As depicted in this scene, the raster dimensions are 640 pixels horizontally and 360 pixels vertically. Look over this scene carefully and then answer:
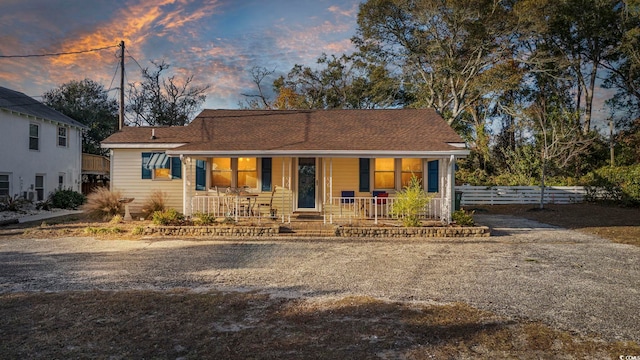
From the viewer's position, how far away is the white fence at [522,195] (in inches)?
844

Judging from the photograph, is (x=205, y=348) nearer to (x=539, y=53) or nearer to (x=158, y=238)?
(x=158, y=238)

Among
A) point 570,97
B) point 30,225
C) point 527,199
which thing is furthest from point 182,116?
point 570,97

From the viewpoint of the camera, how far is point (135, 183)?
1557 cm

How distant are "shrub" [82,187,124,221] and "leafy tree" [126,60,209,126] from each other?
2104 cm

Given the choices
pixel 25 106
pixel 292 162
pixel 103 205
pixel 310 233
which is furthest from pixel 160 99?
pixel 310 233

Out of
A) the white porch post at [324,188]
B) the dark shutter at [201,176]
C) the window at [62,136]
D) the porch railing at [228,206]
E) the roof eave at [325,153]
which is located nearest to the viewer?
the roof eave at [325,153]

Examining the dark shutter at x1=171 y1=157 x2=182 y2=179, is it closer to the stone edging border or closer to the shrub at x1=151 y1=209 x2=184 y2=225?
the shrub at x1=151 y1=209 x2=184 y2=225

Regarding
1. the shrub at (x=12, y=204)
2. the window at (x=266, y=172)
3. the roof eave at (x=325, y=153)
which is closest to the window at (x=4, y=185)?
the shrub at (x=12, y=204)

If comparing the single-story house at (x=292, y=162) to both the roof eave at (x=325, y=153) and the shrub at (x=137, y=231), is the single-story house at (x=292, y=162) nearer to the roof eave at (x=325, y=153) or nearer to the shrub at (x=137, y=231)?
the roof eave at (x=325, y=153)

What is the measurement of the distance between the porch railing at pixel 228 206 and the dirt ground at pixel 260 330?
269 inches

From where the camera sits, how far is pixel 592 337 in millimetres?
4141

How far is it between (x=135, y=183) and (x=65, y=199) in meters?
7.31

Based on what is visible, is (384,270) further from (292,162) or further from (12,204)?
(12,204)

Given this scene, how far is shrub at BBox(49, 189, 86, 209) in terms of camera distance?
19797 mm
